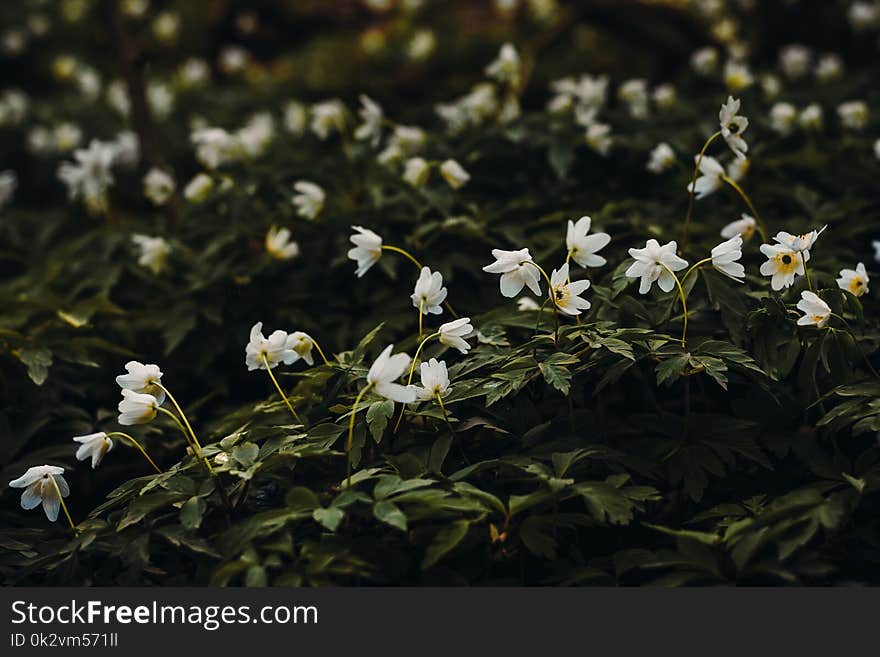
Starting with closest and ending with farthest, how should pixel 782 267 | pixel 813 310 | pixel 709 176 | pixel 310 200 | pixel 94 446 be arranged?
pixel 94 446 < pixel 813 310 < pixel 782 267 < pixel 709 176 < pixel 310 200

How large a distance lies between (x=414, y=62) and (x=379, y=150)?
2.38 m

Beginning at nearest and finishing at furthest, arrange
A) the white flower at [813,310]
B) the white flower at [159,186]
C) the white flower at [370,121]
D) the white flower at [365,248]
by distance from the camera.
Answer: the white flower at [813,310]
the white flower at [365,248]
the white flower at [370,121]
the white flower at [159,186]

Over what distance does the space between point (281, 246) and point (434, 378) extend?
1388 mm

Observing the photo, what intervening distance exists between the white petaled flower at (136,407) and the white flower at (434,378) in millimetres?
709

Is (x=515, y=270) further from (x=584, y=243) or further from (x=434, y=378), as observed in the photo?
(x=434, y=378)

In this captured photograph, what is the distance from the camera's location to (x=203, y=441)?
2963 mm

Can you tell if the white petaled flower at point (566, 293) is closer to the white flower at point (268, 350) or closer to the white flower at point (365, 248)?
the white flower at point (365, 248)

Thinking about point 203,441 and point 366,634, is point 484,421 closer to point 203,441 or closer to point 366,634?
point 366,634

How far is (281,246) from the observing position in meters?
3.40

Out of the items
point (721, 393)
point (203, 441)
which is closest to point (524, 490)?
point (721, 393)

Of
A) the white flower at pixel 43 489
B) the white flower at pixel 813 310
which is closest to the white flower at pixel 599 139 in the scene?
the white flower at pixel 813 310

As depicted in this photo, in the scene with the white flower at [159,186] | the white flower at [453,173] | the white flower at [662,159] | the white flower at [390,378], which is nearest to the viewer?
the white flower at [390,378]

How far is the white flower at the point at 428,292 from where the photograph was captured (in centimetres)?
238

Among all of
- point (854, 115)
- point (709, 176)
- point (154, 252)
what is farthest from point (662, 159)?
point (154, 252)
